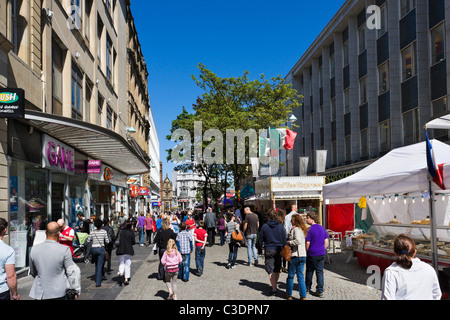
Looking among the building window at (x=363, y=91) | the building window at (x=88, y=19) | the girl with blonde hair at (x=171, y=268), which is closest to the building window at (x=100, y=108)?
the building window at (x=88, y=19)

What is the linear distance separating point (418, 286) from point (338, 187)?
24.7 feet

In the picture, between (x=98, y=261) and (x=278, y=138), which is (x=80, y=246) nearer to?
(x=98, y=261)

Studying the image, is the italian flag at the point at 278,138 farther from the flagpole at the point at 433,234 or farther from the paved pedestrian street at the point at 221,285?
the flagpole at the point at 433,234

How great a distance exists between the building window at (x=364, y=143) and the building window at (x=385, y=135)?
5.88 feet

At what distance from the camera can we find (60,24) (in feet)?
49.3

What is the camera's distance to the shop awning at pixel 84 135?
10636mm

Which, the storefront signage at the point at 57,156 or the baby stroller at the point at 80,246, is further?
the baby stroller at the point at 80,246

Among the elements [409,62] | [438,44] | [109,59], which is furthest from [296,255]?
[109,59]

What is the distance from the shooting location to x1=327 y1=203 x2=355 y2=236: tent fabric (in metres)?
20.4

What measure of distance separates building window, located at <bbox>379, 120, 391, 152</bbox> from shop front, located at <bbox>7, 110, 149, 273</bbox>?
15333mm

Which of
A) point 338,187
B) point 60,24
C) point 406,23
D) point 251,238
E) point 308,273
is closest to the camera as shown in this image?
point 308,273

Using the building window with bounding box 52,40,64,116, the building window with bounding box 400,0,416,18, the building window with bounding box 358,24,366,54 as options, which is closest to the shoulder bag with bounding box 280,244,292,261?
the building window with bounding box 52,40,64,116
